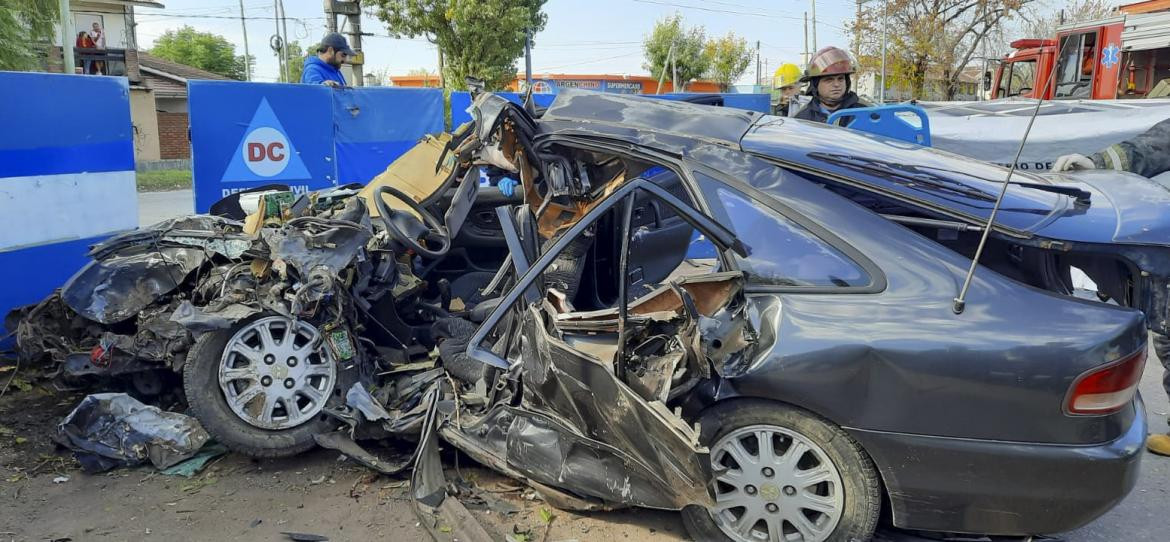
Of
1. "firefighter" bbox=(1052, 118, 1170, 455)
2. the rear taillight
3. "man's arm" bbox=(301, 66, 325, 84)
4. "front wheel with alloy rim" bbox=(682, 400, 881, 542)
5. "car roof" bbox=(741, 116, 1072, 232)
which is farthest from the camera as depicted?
"man's arm" bbox=(301, 66, 325, 84)

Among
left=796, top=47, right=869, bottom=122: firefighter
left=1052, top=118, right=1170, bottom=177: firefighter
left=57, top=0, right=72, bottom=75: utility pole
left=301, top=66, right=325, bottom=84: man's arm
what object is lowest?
left=1052, top=118, right=1170, bottom=177: firefighter

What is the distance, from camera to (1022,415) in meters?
2.48

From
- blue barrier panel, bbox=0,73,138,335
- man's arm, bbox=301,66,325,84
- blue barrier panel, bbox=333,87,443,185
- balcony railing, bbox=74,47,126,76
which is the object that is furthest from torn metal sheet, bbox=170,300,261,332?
balcony railing, bbox=74,47,126,76

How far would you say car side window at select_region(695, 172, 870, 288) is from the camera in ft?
8.86

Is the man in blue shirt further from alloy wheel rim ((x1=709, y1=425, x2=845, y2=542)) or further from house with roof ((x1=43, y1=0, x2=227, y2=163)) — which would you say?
house with roof ((x1=43, y1=0, x2=227, y2=163))

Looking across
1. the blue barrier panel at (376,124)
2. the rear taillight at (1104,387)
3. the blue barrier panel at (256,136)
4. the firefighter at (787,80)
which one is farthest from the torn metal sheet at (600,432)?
the blue barrier panel at (376,124)

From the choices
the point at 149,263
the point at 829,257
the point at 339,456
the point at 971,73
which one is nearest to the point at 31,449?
the point at 149,263

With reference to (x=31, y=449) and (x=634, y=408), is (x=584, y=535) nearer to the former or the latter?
(x=634, y=408)

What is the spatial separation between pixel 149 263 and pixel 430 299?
4.93ft

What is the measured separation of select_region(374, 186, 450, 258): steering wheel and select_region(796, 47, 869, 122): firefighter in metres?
2.81

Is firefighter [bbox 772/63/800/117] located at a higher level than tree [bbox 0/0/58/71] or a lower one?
lower

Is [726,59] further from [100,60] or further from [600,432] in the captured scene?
[600,432]

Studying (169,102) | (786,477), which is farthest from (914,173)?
(169,102)

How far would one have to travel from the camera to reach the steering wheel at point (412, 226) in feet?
13.6
